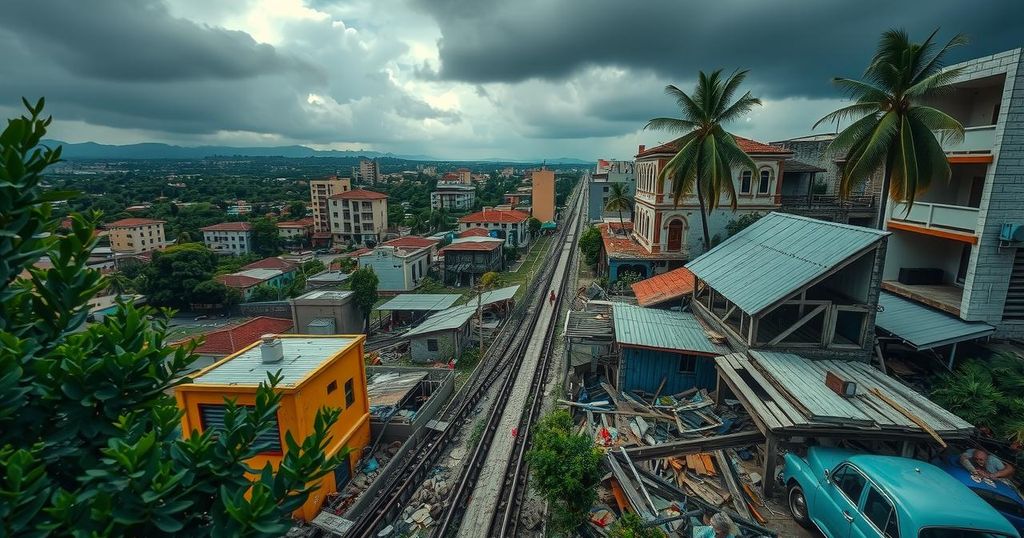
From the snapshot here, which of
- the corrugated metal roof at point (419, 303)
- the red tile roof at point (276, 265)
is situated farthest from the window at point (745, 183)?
the red tile roof at point (276, 265)

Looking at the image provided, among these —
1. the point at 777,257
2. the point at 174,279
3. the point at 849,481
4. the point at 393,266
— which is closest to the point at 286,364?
the point at 849,481

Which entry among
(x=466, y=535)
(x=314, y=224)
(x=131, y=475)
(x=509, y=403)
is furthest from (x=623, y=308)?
(x=314, y=224)

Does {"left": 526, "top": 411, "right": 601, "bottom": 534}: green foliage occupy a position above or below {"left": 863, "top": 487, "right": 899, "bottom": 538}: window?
below

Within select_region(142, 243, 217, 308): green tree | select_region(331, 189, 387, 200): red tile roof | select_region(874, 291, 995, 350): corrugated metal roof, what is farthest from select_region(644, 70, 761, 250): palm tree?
select_region(331, 189, 387, 200): red tile roof

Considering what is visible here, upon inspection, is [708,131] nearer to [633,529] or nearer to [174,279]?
[633,529]

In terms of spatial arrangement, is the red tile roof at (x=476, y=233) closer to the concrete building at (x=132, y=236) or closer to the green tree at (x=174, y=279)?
the green tree at (x=174, y=279)

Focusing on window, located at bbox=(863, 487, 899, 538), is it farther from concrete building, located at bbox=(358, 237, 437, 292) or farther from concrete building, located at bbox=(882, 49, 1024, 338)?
concrete building, located at bbox=(358, 237, 437, 292)

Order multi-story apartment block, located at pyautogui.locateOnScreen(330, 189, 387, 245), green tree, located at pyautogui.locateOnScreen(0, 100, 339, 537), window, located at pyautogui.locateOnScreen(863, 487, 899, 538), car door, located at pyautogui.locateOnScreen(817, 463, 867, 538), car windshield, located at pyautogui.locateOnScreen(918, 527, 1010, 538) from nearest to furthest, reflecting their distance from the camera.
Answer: green tree, located at pyautogui.locateOnScreen(0, 100, 339, 537) < car windshield, located at pyautogui.locateOnScreen(918, 527, 1010, 538) < window, located at pyautogui.locateOnScreen(863, 487, 899, 538) < car door, located at pyautogui.locateOnScreen(817, 463, 867, 538) < multi-story apartment block, located at pyautogui.locateOnScreen(330, 189, 387, 245)
